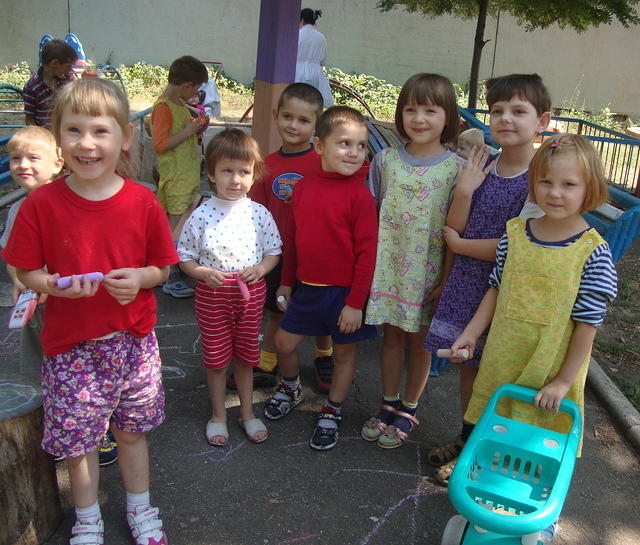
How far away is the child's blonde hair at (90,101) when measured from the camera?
6.58 feet

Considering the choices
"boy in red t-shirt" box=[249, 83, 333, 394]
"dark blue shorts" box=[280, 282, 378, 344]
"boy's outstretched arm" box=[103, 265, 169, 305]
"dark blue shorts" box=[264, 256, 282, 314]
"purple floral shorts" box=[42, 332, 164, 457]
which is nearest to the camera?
"boy's outstretched arm" box=[103, 265, 169, 305]

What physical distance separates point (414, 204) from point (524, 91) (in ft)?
1.98

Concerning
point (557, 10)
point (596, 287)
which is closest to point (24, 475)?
point (596, 287)

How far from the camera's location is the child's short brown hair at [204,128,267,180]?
2.74 metres

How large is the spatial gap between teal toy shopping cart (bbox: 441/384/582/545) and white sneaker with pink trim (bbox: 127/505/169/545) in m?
1.07

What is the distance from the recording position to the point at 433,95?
2623 millimetres

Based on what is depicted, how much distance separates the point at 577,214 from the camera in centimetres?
223

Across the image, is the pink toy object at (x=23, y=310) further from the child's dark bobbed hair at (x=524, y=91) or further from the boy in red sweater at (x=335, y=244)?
the child's dark bobbed hair at (x=524, y=91)

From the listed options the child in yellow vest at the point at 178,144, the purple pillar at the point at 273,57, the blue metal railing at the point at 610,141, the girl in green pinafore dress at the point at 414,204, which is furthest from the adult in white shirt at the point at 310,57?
the girl in green pinafore dress at the point at 414,204

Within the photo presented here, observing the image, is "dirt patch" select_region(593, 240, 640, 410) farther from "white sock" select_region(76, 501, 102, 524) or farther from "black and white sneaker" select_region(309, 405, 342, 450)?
"white sock" select_region(76, 501, 102, 524)

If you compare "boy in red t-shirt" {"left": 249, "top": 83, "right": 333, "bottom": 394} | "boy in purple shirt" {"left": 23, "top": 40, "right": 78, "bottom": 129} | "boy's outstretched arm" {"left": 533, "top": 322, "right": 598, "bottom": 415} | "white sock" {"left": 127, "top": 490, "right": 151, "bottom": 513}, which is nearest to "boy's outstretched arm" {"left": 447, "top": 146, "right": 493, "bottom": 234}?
"boy's outstretched arm" {"left": 533, "top": 322, "right": 598, "bottom": 415}

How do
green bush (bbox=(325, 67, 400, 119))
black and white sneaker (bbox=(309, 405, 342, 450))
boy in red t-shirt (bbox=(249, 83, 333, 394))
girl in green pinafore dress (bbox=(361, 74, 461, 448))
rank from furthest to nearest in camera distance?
green bush (bbox=(325, 67, 400, 119))
boy in red t-shirt (bbox=(249, 83, 333, 394))
black and white sneaker (bbox=(309, 405, 342, 450))
girl in green pinafore dress (bbox=(361, 74, 461, 448))

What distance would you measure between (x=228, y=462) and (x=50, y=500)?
77 cm

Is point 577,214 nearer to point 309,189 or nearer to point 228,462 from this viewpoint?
point 309,189
